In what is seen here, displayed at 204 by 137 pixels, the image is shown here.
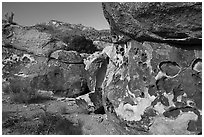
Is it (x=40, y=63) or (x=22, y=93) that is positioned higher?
(x=40, y=63)

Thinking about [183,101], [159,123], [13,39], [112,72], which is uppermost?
[13,39]

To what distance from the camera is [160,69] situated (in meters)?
3.98

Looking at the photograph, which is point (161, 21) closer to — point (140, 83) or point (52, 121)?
point (140, 83)

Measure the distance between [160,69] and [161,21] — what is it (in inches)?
30.2

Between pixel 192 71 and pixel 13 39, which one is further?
pixel 13 39

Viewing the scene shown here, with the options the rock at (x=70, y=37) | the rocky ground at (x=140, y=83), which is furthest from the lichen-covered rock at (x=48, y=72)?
the rocky ground at (x=140, y=83)

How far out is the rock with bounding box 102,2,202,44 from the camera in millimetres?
3652

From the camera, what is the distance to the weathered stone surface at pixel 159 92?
12.5 feet

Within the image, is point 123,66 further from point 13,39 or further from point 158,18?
point 13,39

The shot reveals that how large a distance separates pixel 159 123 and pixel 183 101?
512 mm

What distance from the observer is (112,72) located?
15.9ft

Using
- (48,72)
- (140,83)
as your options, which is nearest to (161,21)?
(140,83)

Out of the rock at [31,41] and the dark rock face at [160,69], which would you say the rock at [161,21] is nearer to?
the dark rock face at [160,69]

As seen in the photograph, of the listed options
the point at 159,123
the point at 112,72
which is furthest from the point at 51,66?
the point at 159,123
